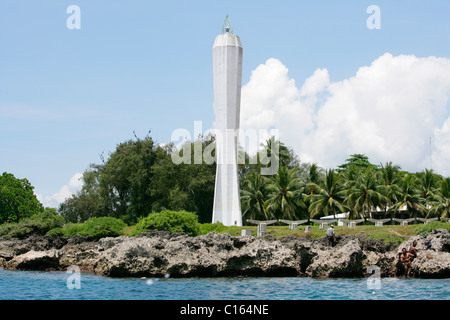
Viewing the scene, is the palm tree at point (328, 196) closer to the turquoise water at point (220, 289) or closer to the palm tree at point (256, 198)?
the palm tree at point (256, 198)

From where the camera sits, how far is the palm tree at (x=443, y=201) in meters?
51.2

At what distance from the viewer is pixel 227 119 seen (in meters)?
43.2

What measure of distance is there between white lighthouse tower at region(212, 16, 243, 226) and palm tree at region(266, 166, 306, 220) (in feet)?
34.4

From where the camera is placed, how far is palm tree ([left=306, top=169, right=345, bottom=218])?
52572mm

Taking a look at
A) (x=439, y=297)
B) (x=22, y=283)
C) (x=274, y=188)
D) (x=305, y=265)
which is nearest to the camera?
(x=439, y=297)

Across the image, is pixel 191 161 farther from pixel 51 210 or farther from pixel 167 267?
pixel 167 267

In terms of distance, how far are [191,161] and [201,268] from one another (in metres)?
36.9

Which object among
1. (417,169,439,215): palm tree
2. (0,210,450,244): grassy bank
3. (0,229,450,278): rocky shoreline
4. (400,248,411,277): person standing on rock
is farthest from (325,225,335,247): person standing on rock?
(417,169,439,215): palm tree

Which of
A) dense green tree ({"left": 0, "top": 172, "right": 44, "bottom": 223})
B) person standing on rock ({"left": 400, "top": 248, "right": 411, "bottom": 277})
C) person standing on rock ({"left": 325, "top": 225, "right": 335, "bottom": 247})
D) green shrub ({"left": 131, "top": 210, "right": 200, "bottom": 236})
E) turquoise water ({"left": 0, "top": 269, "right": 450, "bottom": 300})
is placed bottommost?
turquoise water ({"left": 0, "top": 269, "right": 450, "bottom": 300})

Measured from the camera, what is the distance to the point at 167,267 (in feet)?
67.0

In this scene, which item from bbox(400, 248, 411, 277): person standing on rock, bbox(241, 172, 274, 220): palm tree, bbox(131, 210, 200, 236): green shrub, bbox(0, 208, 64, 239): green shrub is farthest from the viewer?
bbox(241, 172, 274, 220): palm tree

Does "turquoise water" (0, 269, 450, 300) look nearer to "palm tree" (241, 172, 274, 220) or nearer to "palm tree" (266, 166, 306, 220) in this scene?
"palm tree" (266, 166, 306, 220)

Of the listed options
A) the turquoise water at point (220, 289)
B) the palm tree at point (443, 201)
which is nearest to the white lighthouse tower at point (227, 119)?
the palm tree at point (443, 201)
